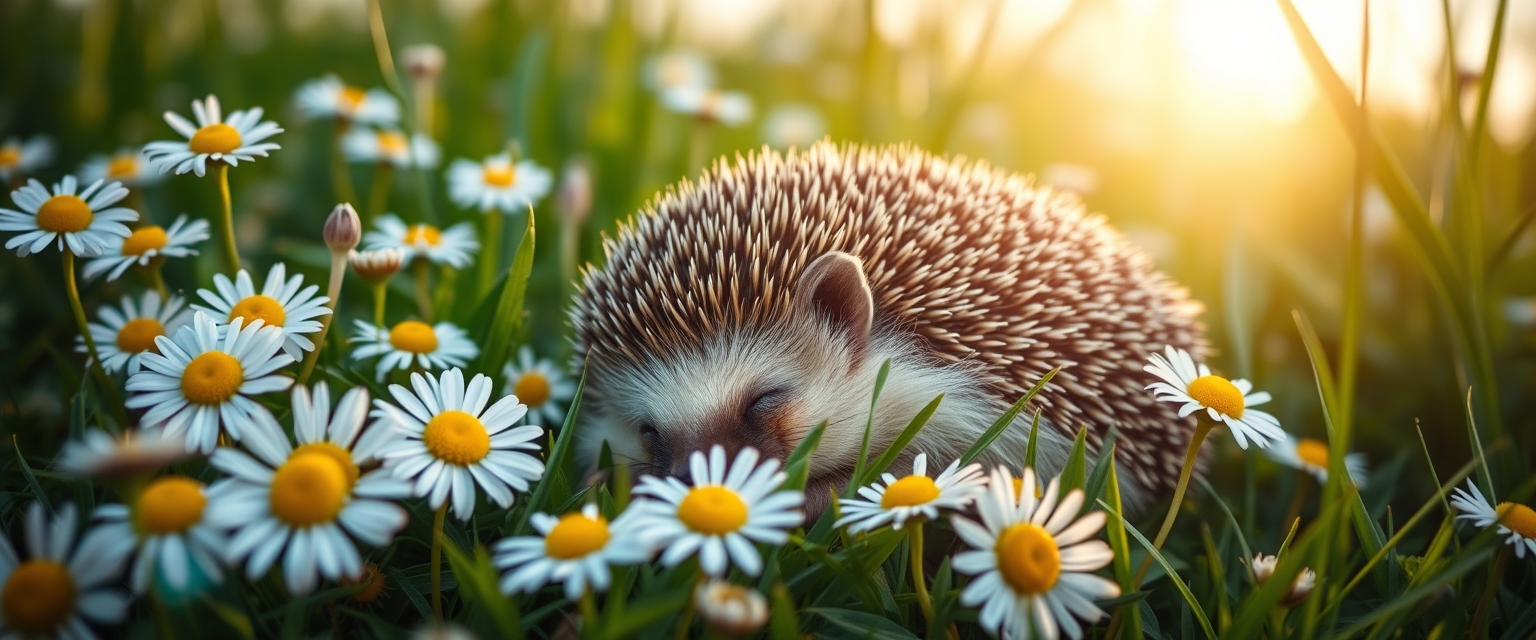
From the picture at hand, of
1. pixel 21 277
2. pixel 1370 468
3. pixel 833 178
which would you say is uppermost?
pixel 833 178

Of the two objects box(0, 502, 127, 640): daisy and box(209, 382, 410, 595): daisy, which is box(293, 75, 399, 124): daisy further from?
box(0, 502, 127, 640): daisy

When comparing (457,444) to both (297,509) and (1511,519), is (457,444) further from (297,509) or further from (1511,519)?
(1511,519)

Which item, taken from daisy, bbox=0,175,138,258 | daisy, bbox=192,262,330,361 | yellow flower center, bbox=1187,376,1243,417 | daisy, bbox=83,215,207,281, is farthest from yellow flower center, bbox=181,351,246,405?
yellow flower center, bbox=1187,376,1243,417

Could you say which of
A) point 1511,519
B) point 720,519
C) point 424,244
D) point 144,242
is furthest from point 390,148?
point 1511,519

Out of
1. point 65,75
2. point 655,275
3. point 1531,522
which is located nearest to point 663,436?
point 655,275

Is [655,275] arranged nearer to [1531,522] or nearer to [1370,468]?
[1531,522]

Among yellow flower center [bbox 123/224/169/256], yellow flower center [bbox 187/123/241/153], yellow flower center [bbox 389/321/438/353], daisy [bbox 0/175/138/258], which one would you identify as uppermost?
yellow flower center [bbox 187/123/241/153]
